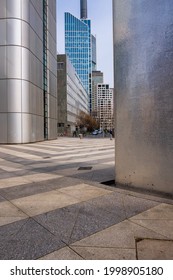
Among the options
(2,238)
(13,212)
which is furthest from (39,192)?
(2,238)

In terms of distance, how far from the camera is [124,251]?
3.07m

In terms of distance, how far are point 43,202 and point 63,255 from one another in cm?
230

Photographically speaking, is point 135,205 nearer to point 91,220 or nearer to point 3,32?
point 91,220

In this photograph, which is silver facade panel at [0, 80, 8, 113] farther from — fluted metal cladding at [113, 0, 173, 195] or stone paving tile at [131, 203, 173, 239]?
stone paving tile at [131, 203, 173, 239]

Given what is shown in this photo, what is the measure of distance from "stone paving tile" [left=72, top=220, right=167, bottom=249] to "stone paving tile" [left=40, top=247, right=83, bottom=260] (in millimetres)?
223

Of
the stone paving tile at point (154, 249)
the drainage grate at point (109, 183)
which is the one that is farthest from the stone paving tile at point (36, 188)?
the stone paving tile at point (154, 249)

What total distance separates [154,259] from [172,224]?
1.20 m

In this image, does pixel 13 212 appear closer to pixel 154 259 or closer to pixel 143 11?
pixel 154 259

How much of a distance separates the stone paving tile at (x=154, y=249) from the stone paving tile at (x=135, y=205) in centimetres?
96

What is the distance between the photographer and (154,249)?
3.11 m

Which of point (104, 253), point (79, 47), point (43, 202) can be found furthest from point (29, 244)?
point (79, 47)

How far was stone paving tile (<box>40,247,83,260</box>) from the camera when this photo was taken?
9.54 feet

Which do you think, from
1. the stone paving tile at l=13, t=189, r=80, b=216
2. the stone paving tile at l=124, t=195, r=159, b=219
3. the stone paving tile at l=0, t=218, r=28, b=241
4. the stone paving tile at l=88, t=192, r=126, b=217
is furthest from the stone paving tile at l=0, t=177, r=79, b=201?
the stone paving tile at l=124, t=195, r=159, b=219

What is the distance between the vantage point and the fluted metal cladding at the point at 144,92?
532 cm
